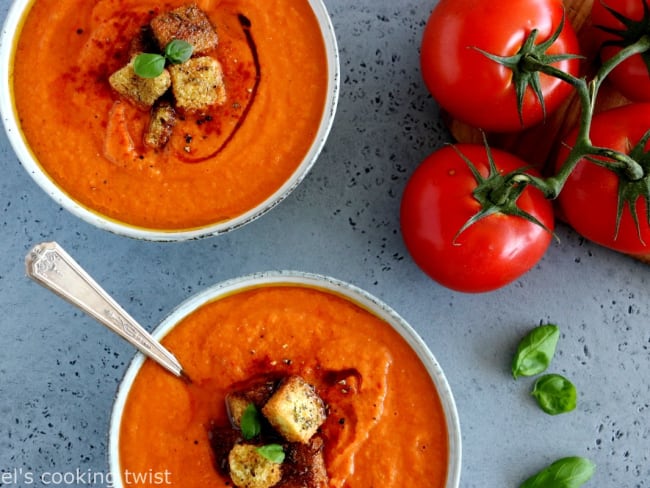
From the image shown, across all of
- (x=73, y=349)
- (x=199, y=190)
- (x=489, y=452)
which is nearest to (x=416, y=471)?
(x=489, y=452)

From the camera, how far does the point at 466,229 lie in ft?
6.74

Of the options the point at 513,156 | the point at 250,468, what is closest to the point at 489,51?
the point at 513,156

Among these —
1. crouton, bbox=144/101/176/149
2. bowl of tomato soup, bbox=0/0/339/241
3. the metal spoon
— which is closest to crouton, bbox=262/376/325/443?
the metal spoon

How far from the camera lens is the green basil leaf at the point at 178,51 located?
191 centimetres

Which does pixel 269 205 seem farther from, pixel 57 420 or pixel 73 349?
pixel 57 420

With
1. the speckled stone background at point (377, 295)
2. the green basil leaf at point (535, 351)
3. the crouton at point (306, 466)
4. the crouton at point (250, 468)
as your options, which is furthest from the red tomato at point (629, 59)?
the crouton at point (250, 468)

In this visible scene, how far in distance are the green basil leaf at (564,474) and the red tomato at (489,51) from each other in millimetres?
1031

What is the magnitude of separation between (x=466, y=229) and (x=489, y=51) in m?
0.47

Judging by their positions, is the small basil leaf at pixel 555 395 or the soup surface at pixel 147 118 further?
the small basil leaf at pixel 555 395

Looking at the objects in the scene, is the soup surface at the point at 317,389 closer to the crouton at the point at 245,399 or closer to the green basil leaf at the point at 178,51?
the crouton at the point at 245,399

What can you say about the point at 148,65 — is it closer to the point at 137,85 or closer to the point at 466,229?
the point at 137,85

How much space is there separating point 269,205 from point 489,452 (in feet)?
3.46

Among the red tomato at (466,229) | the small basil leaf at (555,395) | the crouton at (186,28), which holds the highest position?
the crouton at (186,28)

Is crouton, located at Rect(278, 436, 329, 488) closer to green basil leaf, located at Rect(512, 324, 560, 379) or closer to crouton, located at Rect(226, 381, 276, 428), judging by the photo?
crouton, located at Rect(226, 381, 276, 428)
